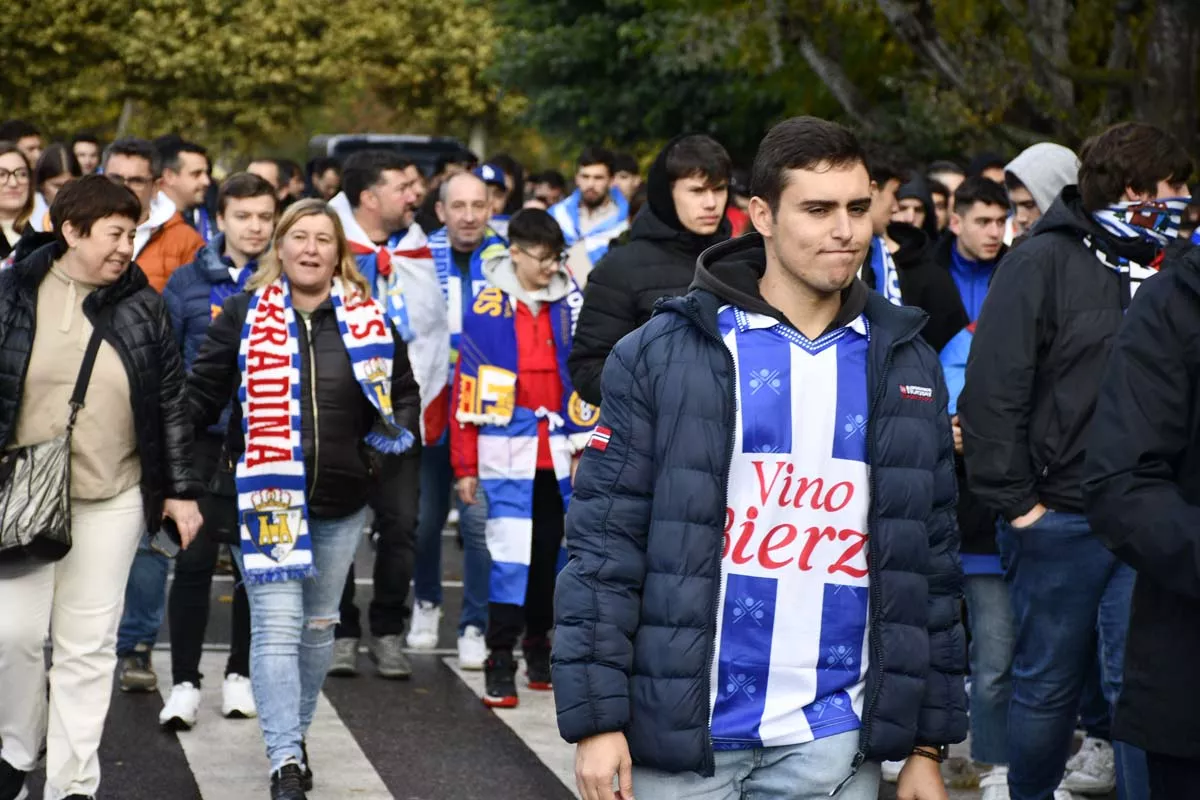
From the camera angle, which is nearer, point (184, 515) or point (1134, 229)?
point (1134, 229)

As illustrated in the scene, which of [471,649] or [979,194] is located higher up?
[979,194]

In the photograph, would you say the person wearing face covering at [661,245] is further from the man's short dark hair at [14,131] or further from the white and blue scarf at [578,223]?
the man's short dark hair at [14,131]

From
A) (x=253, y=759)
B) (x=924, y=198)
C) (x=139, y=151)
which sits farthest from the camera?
(x=139, y=151)

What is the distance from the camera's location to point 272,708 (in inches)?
266

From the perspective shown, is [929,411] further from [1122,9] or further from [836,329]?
[1122,9]

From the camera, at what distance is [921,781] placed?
13.0 feet

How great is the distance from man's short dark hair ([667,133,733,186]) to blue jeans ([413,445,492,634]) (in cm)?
240

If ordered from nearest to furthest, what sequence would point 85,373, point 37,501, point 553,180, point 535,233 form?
point 37,501
point 85,373
point 535,233
point 553,180

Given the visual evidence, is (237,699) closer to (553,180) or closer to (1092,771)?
(1092,771)

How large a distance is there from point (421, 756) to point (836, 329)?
4078 mm

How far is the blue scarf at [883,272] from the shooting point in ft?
25.7

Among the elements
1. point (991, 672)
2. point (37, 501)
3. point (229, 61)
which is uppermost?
point (229, 61)

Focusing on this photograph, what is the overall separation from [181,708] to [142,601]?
2.68 feet

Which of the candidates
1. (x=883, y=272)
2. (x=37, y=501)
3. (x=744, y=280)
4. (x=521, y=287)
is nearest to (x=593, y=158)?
(x=521, y=287)
